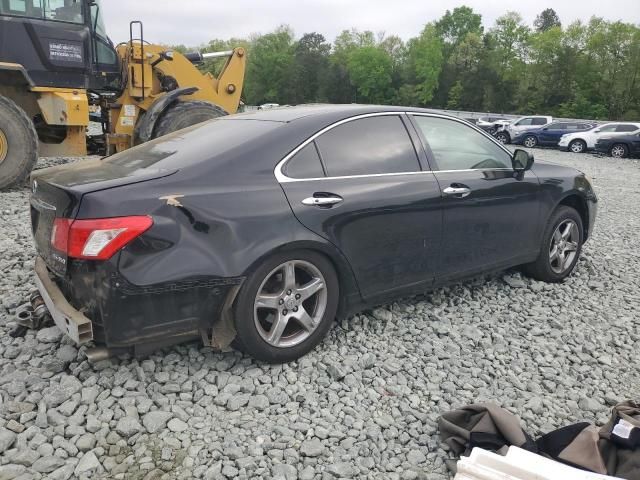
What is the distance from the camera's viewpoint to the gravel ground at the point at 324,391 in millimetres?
2607

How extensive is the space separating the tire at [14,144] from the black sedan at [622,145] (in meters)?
22.1

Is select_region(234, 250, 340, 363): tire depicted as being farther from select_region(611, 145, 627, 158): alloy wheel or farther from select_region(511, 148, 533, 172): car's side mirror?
select_region(611, 145, 627, 158): alloy wheel

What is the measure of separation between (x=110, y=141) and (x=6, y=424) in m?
7.40

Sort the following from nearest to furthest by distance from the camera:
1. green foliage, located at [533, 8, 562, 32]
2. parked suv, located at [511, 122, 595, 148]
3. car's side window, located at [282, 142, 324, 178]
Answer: car's side window, located at [282, 142, 324, 178] → parked suv, located at [511, 122, 595, 148] → green foliage, located at [533, 8, 562, 32]

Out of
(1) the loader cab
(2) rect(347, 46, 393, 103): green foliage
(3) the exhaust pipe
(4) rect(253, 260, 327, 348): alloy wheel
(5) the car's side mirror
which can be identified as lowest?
(3) the exhaust pipe

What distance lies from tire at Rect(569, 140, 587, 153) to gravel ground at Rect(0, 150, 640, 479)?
Answer: 2266 cm

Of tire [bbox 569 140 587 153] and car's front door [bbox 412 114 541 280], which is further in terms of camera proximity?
tire [bbox 569 140 587 153]

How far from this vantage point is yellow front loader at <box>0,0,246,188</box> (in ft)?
26.0

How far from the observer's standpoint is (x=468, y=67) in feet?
229

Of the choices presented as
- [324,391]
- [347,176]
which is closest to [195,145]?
[347,176]

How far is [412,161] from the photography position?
3.96 meters

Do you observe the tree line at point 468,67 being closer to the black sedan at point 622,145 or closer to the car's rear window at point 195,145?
the black sedan at point 622,145

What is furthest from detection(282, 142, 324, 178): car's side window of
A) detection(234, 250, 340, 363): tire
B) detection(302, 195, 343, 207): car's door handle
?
detection(234, 250, 340, 363): tire

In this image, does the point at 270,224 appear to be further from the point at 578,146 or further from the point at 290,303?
the point at 578,146
